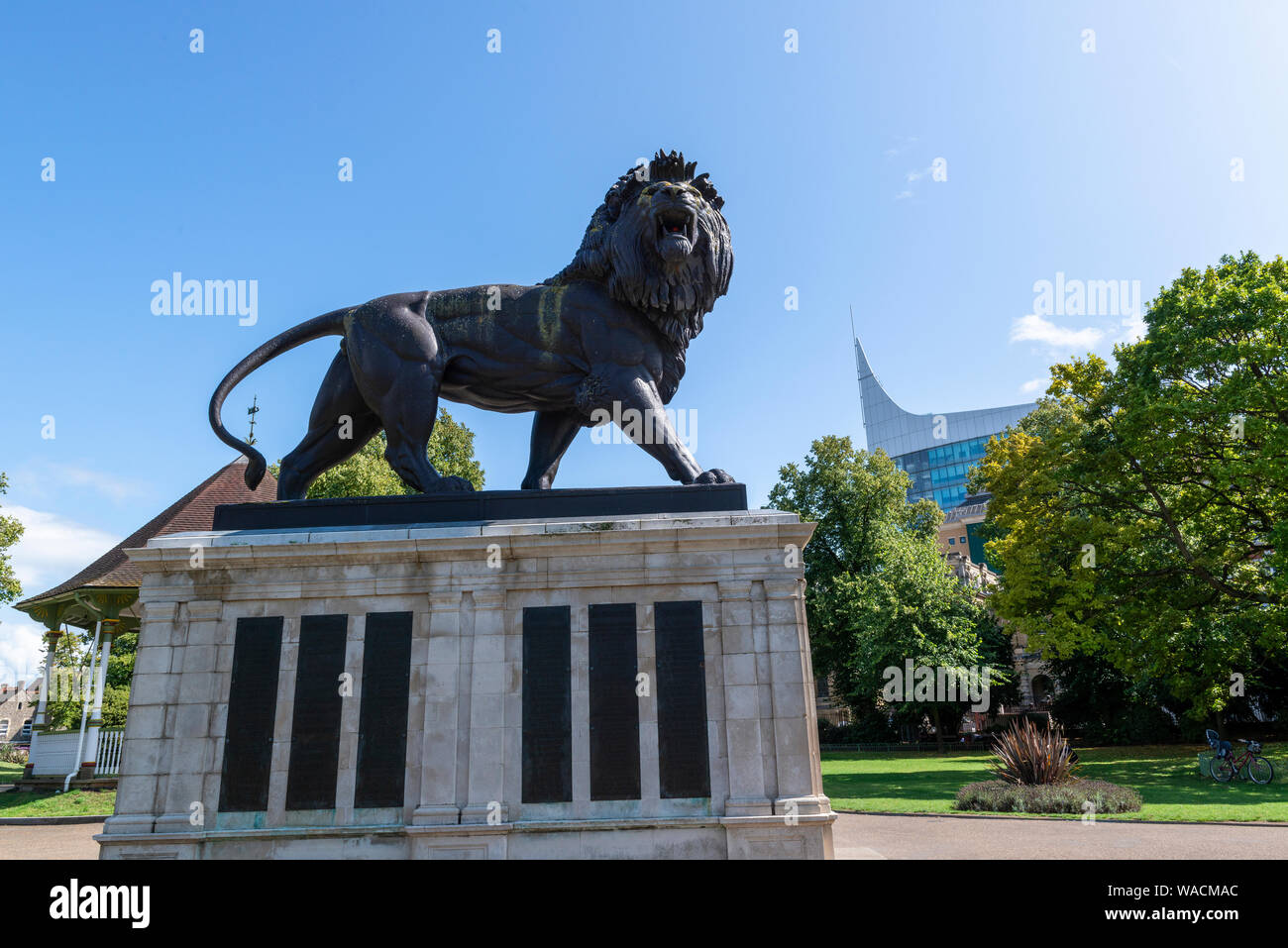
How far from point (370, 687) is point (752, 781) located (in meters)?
4.16

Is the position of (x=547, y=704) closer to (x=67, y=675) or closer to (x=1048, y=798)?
(x=1048, y=798)

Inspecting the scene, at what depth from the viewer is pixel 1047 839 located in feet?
43.1

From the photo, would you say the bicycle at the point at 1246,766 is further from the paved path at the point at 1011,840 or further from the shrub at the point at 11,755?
the shrub at the point at 11,755

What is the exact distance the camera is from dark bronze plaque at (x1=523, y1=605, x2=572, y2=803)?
867 cm

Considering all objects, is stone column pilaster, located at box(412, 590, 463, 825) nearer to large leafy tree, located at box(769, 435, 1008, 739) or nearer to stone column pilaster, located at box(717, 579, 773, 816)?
stone column pilaster, located at box(717, 579, 773, 816)

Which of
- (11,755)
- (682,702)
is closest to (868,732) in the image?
(682,702)

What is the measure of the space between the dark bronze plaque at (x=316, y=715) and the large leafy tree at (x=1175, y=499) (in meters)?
22.5

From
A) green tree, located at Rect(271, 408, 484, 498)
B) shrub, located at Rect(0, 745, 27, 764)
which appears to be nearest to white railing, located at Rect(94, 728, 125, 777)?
green tree, located at Rect(271, 408, 484, 498)

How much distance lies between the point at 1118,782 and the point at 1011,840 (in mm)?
12198

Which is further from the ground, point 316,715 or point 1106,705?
point 316,715

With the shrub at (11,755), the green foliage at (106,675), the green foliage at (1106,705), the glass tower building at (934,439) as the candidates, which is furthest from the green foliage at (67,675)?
the glass tower building at (934,439)

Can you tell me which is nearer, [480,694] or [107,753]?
[480,694]

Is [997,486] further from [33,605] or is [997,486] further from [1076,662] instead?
[33,605]
